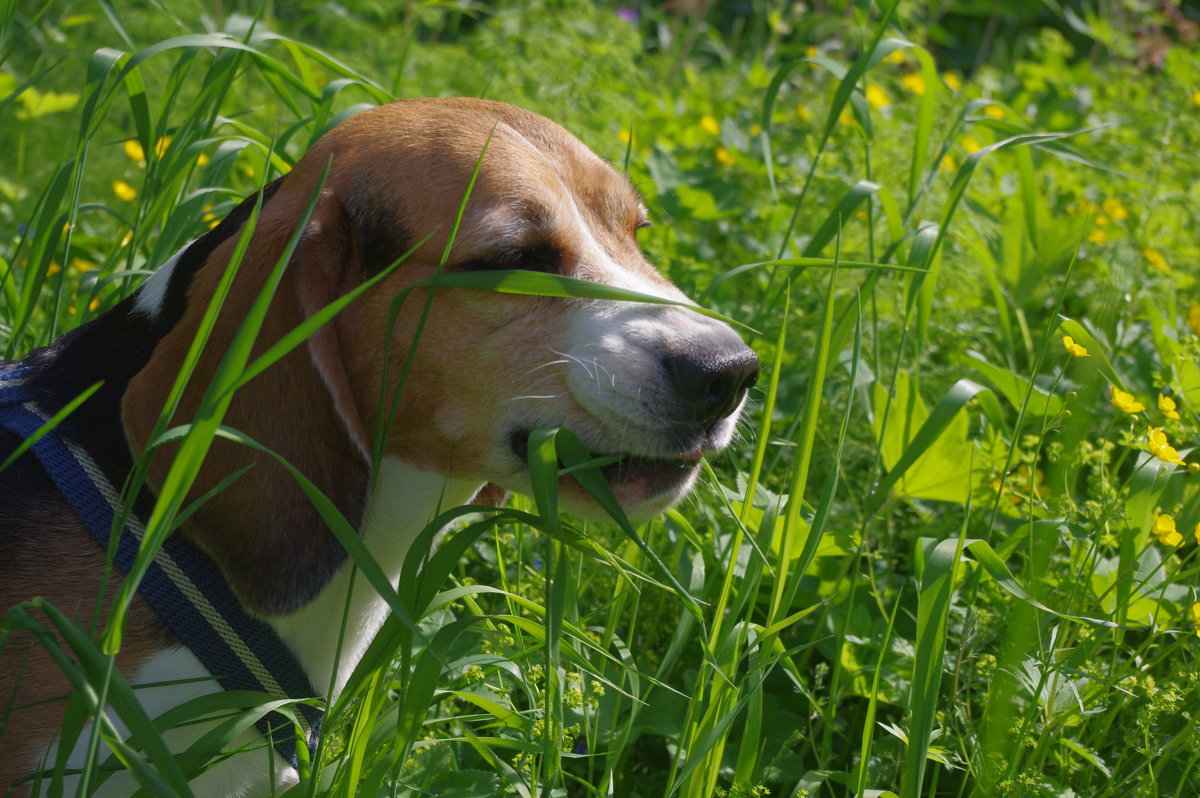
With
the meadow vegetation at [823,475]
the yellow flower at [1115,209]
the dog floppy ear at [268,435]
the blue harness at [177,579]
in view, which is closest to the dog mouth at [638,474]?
the meadow vegetation at [823,475]

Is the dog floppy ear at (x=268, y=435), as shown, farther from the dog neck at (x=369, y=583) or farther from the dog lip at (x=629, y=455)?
the dog lip at (x=629, y=455)

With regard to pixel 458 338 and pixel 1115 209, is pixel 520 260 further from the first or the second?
pixel 1115 209

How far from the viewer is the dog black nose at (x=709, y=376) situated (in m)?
2.08

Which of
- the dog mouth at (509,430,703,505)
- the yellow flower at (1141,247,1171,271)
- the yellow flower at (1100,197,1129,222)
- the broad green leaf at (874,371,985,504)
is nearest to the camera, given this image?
the dog mouth at (509,430,703,505)

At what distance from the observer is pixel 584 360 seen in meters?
2.12

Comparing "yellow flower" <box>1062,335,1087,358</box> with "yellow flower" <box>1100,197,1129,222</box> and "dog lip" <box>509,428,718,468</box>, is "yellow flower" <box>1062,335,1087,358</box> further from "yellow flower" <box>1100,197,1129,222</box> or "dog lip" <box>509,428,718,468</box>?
"yellow flower" <box>1100,197,1129,222</box>

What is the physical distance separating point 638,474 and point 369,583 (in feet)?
1.89

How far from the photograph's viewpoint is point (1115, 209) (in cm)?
416

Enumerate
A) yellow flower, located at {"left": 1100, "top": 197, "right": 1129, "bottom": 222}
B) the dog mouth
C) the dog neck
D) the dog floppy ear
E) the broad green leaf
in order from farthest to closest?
yellow flower, located at {"left": 1100, "top": 197, "right": 1129, "bottom": 222}
the broad green leaf
the dog neck
the dog mouth
the dog floppy ear

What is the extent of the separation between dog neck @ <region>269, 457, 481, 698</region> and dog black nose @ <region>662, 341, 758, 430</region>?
1.61 ft

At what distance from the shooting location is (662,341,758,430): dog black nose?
6.82ft

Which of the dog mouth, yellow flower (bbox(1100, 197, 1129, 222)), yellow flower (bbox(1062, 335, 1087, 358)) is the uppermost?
yellow flower (bbox(1062, 335, 1087, 358))

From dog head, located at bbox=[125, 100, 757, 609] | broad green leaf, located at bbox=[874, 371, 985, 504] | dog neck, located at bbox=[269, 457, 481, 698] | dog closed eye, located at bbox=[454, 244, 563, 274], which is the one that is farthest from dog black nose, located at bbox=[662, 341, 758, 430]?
broad green leaf, located at bbox=[874, 371, 985, 504]

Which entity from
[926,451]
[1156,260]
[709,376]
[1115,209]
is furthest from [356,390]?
[1115,209]
